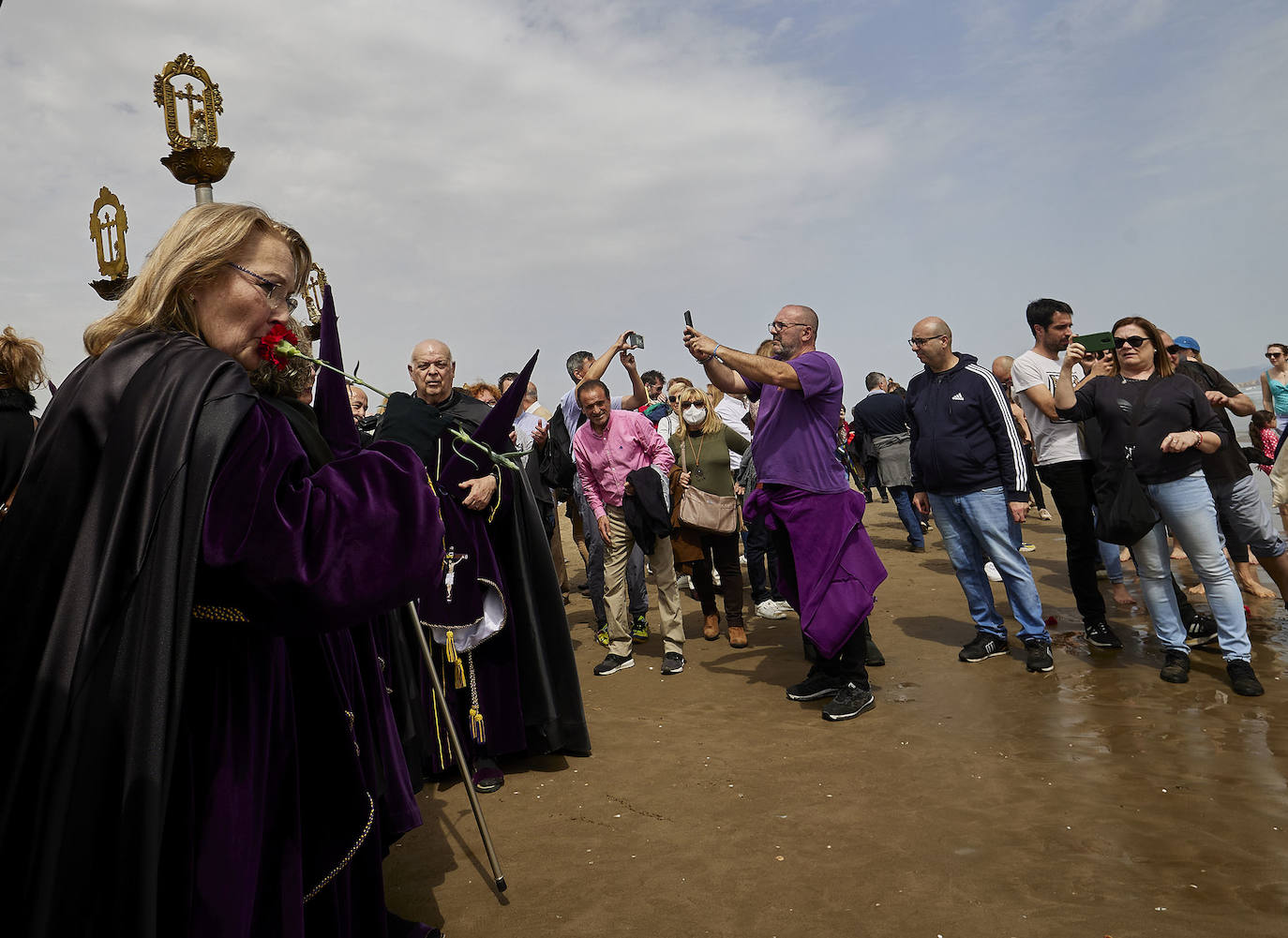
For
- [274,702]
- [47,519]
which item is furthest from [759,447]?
[47,519]

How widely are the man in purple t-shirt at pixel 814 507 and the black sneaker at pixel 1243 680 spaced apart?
194 centimetres

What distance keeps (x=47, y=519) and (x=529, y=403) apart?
7.62 metres

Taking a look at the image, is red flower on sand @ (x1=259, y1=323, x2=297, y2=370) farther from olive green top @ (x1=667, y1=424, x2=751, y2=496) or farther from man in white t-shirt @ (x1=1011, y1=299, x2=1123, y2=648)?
olive green top @ (x1=667, y1=424, x2=751, y2=496)

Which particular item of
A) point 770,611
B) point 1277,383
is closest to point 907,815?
point 770,611

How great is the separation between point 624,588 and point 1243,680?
3.93m

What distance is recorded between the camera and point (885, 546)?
11266 millimetres

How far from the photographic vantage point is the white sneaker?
8117 mm

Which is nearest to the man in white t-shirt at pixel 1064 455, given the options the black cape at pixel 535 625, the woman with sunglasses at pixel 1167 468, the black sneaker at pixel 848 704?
the woman with sunglasses at pixel 1167 468

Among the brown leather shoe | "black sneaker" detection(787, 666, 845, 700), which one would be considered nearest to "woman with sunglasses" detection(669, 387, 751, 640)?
the brown leather shoe

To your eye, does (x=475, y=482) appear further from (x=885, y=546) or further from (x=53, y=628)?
(x=885, y=546)

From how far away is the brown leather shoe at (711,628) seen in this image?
296 inches

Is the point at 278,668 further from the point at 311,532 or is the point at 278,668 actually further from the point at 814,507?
the point at 814,507

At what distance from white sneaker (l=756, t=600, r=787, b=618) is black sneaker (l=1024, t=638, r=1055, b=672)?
2.72 metres

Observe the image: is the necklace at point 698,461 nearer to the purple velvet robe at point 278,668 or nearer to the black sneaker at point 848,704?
the black sneaker at point 848,704
